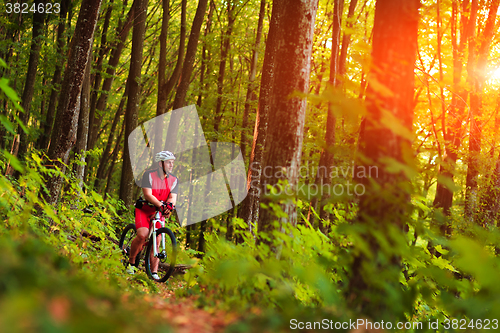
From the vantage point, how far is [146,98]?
25922 millimetres

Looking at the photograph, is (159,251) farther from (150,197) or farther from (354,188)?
(354,188)

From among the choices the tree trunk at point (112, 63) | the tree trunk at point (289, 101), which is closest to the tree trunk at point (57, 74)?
the tree trunk at point (112, 63)

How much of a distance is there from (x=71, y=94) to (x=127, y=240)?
10.4 ft

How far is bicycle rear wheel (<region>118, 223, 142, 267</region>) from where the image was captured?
6.85 m


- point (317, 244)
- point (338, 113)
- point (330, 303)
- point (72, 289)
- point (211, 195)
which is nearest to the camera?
point (72, 289)

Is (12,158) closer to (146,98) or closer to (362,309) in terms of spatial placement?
(362,309)

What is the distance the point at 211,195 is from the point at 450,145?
12.8 m

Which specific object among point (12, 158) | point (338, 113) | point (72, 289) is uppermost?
point (338, 113)

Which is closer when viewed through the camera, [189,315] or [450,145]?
[189,315]

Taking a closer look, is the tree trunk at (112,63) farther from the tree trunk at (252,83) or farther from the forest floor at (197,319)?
the forest floor at (197,319)

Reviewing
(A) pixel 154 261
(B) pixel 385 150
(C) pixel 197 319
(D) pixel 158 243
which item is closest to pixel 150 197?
(D) pixel 158 243

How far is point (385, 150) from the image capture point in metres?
3.20

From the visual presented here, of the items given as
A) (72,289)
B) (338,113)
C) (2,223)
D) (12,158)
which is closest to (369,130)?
(338,113)

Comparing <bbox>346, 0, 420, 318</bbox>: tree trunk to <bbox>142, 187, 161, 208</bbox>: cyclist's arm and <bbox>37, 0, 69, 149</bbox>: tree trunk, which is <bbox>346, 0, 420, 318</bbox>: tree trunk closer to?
<bbox>142, 187, 161, 208</bbox>: cyclist's arm
